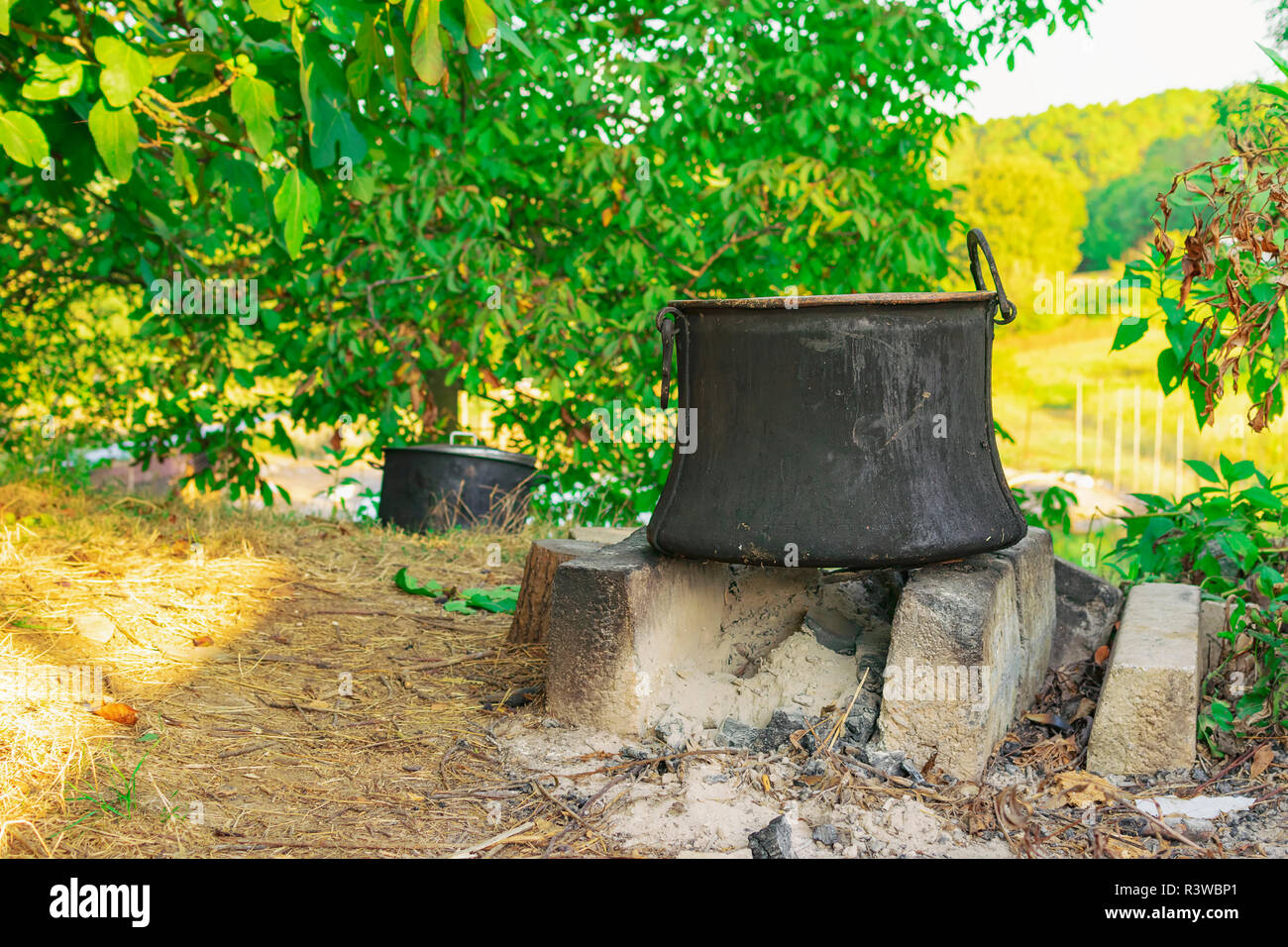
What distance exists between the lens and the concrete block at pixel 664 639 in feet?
8.58

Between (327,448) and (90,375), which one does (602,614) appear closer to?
(327,448)

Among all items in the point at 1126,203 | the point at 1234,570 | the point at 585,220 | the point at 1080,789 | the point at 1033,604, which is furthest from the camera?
the point at 1126,203

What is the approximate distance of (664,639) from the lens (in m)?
2.75

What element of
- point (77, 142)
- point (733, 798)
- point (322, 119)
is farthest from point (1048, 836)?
point (77, 142)

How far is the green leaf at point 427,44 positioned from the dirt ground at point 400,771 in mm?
1439

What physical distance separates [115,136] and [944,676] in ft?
6.70

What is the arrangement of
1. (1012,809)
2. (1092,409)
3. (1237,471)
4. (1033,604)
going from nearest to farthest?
(1012,809) → (1033,604) → (1237,471) → (1092,409)

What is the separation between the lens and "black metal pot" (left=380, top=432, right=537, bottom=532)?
516cm

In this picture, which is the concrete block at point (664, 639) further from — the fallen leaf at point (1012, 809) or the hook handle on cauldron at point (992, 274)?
the hook handle on cauldron at point (992, 274)

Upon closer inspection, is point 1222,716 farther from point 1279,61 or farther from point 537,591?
point 537,591

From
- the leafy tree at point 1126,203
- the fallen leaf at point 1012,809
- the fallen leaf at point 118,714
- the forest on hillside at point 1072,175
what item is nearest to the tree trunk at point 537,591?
the fallen leaf at point 118,714

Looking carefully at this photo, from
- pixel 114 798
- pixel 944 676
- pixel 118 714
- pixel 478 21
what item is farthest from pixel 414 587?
pixel 478 21

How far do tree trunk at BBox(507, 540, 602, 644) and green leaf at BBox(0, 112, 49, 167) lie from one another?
1.74 m

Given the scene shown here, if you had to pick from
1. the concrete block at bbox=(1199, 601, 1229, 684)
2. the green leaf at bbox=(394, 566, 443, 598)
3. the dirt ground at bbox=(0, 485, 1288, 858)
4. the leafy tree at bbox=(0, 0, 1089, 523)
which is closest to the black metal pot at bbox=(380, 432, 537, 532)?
the leafy tree at bbox=(0, 0, 1089, 523)
